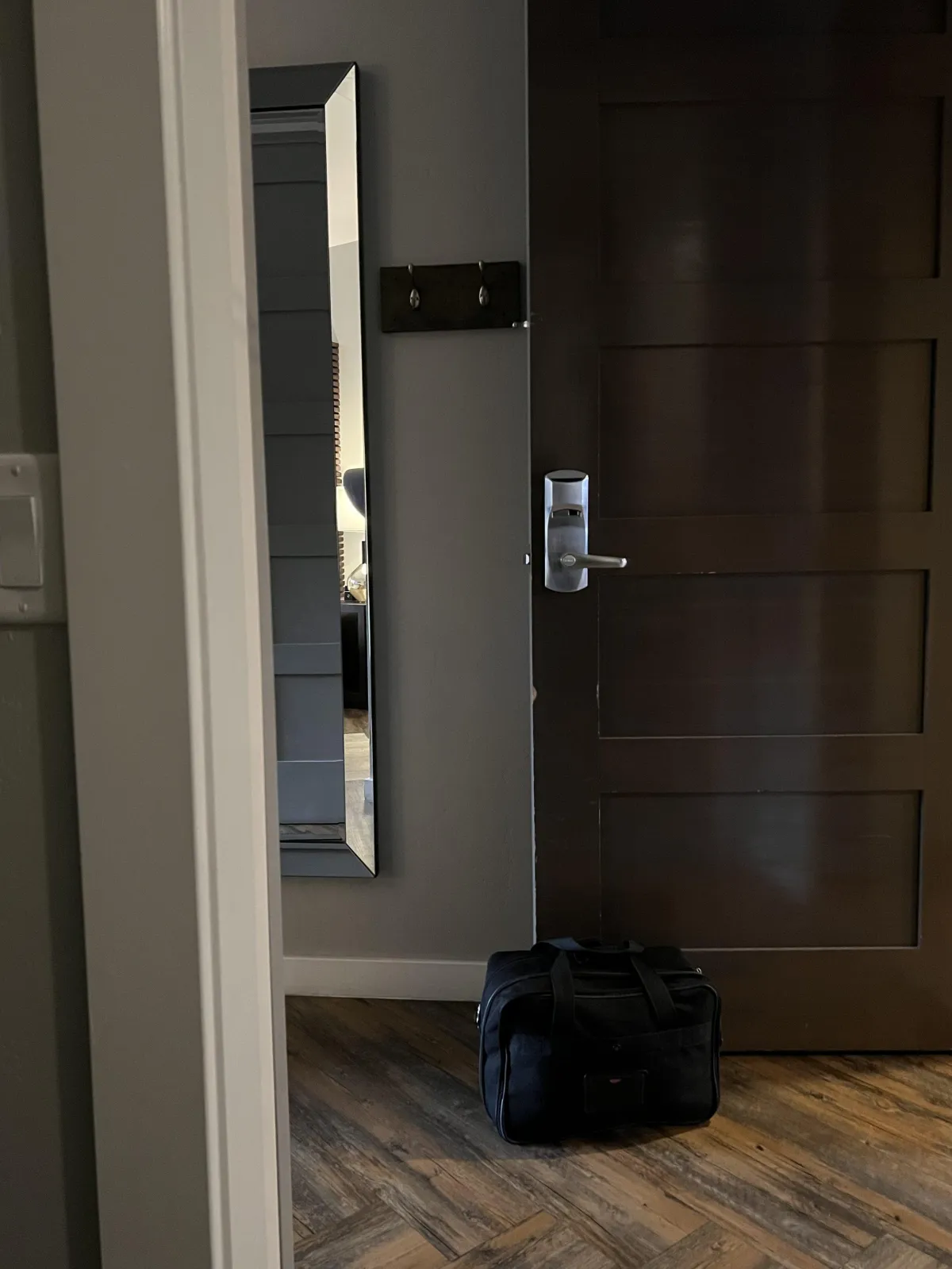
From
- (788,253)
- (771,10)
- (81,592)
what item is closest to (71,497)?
→ (81,592)

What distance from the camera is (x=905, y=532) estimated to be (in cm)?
175

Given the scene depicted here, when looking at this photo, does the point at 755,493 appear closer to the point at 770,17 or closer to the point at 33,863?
the point at 770,17

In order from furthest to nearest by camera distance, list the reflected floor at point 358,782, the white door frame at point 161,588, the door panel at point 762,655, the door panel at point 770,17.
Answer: the reflected floor at point 358,782 → the door panel at point 762,655 → the door panel at point 770,17 → the white door frame at point 161,588

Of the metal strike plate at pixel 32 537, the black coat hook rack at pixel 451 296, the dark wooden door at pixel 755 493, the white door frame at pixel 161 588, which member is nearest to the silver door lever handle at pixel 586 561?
the dark wooden door at pixel 755 493

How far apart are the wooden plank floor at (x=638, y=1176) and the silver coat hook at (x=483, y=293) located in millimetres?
1483

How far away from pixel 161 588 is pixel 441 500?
1.37m

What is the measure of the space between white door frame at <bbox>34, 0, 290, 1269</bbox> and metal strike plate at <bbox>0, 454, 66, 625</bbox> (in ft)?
0.07

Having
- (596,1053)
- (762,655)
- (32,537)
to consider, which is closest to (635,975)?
(596,1053)

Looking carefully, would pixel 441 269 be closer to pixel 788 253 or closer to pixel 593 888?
pixel 788 253

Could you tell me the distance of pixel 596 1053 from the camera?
156 centimetres

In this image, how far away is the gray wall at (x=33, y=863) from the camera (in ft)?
2.19

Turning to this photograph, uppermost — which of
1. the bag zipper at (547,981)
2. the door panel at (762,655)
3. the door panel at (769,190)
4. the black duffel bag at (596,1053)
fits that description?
the door panel at (769,190)

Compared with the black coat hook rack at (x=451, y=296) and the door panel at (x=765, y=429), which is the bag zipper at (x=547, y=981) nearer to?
the door panel at (x=765, y=429)

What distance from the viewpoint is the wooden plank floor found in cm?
135
